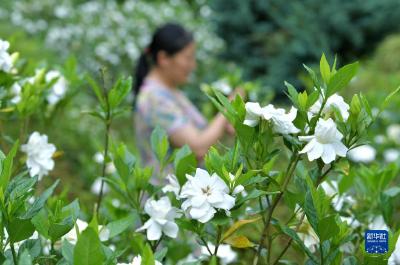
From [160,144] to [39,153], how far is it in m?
0.30

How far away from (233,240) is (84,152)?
3938mm

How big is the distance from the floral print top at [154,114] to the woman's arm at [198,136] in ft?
0.08

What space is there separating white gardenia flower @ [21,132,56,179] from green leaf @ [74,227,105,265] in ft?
2.08

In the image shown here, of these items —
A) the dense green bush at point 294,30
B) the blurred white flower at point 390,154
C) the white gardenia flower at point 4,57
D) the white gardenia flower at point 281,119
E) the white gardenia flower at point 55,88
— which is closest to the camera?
the white gardenia flower at point 281,119

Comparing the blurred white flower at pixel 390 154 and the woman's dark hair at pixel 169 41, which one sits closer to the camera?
the woman's dark hair at pixel 169 41

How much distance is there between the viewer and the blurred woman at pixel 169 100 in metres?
2.83

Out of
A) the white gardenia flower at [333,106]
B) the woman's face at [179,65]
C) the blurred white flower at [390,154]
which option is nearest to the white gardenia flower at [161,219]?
the white gardenia flower at [333,106]

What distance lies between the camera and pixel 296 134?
47.9 inches

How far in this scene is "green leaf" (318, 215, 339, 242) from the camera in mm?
1104

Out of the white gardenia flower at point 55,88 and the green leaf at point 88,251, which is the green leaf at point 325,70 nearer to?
the green leaf at point 88,251

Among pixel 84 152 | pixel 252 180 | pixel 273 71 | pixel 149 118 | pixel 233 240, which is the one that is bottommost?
pixel 273 71

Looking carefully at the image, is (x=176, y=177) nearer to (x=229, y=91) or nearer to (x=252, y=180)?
(x=252, y=180)

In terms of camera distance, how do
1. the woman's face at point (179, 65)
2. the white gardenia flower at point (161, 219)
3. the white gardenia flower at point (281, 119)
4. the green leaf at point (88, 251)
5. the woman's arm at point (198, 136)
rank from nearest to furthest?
Answer: 1. the green leaf at point (88, 251)
2. the white gardenia flower at point (281, 119)
3. the white gardenia flower at point (161, 219)
4. the woman's arm at point (198, 136)
5. the woman's face at point (179, 65)

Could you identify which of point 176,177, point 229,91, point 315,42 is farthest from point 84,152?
point 176,177
